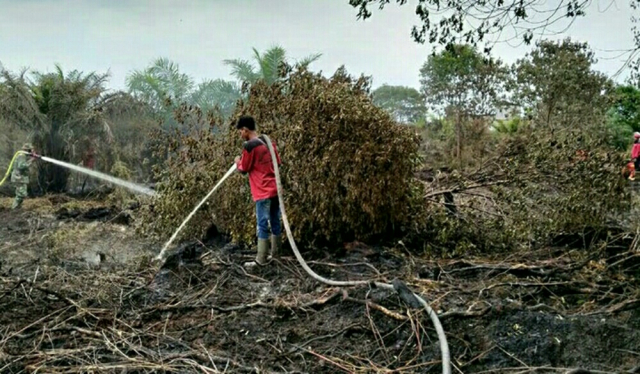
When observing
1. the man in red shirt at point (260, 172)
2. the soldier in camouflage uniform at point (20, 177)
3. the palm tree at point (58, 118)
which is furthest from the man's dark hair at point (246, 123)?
the palm tree at point (58, 118)

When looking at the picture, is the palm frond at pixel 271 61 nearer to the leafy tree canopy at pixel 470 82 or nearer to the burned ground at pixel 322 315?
the leafy tree canopy at pixel 470 82

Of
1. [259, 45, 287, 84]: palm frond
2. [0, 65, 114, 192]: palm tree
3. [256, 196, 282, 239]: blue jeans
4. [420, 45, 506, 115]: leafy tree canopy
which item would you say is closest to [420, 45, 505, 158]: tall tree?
[420, 45, 506, 115]: leafy tree canopy

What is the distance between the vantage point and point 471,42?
6.86 metres

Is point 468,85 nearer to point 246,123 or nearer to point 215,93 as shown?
point 215,93

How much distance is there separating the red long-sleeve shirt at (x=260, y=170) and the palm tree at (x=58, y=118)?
1252 cm

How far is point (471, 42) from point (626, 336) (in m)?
3.44

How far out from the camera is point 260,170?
7.41 meters

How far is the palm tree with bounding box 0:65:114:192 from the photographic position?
732 inches

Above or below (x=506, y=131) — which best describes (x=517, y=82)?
above

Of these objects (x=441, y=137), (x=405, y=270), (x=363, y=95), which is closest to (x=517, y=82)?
(x=441, y=137)

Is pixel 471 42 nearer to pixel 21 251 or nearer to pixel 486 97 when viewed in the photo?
pixel 21 251

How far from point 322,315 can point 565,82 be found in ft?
57.9

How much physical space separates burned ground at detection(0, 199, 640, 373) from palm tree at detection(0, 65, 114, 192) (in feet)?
38.0

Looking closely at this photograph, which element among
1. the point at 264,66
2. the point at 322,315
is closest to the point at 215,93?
the point at 264,66
